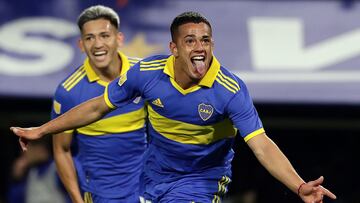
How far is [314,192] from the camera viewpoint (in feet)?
18.8

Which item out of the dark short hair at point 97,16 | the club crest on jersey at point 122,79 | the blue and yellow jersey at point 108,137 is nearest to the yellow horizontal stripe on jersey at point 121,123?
the blue and yellow jersey at point 108,137

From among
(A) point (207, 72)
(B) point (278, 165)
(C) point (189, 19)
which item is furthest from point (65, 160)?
(B) point (278, 165)

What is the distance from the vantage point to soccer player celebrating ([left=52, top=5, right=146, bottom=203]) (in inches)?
285

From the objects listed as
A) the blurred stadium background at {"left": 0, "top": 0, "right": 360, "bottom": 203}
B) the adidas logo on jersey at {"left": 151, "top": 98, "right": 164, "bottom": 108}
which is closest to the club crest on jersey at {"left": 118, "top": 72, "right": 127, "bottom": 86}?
the adidas logo on jersey at {"left": 151, "top": 98, "right": 164, "bottom": 108}

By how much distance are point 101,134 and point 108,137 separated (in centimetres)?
6

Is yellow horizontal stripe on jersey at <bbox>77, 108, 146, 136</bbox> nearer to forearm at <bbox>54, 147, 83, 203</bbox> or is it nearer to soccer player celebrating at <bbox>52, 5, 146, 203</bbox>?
soccer player celebrating at <bbox>52, 5, 146, 203</bbox>

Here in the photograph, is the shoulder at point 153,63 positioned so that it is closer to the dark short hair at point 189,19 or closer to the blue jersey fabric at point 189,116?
the blue jersey fabric at point 189,116

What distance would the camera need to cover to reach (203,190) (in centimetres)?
649

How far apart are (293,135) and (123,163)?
3709 mm

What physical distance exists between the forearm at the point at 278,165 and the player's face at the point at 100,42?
5.38 ft

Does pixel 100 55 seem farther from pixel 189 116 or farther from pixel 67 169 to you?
pixel 189 116

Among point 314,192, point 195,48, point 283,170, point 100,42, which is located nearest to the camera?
point 314,192

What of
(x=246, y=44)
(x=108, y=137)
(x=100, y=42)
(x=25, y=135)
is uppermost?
(x=100, y=42)

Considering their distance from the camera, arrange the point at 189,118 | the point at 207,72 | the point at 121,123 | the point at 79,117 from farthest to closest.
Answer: the point at 121,123
the point at 79,117
the point at 189,118
the point at 207,72
